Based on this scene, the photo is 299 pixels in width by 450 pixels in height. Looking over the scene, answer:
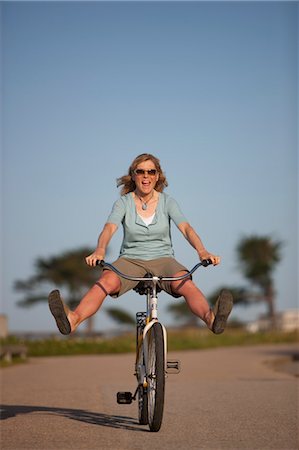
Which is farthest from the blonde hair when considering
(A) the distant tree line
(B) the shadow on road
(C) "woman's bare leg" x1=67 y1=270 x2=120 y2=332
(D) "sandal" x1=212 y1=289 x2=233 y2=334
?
(A) the distant tree line

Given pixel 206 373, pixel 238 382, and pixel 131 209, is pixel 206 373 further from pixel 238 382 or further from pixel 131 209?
pixel 131 209

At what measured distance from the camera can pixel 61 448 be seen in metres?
6.64

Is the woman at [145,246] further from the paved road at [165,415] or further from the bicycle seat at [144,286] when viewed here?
the paved road at [165,415]

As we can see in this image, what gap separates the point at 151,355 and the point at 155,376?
0.38 m

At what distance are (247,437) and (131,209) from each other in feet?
6.75

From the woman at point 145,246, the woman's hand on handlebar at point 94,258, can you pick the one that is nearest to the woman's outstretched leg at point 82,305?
the woman at point 145,246

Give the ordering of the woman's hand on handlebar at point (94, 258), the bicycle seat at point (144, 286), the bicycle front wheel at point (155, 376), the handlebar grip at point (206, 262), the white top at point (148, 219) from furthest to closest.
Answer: the white top at point (148, 219) → the bicycle seat at point (144, 286) → the handlebar grip at point (206, 262) → the woman's hand on handlebar at point (94, 258) → the bicycle front wheel at point (155, 376)

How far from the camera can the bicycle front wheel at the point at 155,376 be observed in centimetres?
686

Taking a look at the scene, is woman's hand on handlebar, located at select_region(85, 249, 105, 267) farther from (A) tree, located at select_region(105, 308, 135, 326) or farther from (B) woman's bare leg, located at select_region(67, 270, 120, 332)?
(A) tree, located at select_region(105, 308, 135, 326)

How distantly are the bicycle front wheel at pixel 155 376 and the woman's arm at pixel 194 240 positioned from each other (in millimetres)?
661

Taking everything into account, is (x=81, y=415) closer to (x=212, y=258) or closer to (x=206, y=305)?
(x=206, y=305)

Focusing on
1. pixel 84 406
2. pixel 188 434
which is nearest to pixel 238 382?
pixel 84 406

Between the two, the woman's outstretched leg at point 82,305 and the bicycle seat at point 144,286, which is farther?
the bicycle seat at point 144,286

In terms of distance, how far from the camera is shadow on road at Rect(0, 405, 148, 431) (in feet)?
26.6
